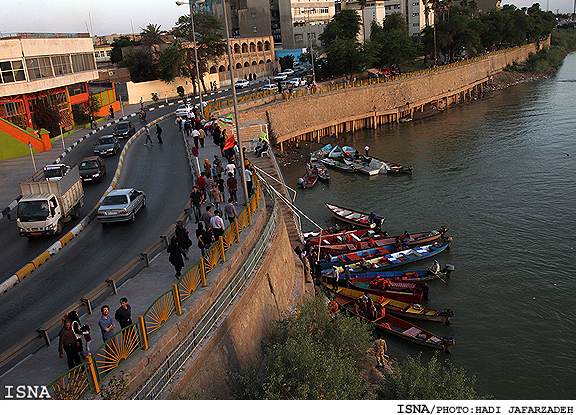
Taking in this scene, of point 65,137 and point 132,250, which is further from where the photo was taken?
point 65,137

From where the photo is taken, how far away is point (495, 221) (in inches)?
1235

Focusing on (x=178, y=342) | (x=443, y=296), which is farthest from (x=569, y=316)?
(x=178, y=342)

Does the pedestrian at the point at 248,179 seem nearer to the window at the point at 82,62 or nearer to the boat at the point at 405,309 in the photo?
the boat at the point at 405,309

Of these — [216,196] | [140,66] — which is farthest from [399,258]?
[140,66]

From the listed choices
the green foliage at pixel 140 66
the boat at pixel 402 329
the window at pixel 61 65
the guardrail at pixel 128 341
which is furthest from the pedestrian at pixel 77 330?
the green foliage at pixel 140 66

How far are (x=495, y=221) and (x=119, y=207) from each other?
2355cm

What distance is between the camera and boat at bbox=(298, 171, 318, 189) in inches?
1590

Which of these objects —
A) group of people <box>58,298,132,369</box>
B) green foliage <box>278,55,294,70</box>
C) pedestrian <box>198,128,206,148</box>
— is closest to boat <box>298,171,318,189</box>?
pedestrian <box>198,128,206,148</box>

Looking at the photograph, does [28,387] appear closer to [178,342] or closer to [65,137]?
[178,342]

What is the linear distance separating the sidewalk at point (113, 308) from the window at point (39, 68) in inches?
1092

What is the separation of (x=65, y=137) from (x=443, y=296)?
34.6 meters

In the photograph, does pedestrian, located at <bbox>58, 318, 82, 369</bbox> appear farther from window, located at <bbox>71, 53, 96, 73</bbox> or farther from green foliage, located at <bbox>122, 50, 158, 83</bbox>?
green foliage, located at <bbox>122, 50, 158, 83</bbox>

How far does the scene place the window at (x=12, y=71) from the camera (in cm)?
3552
